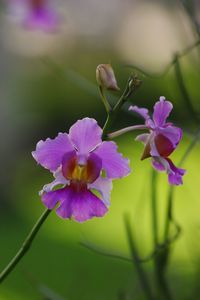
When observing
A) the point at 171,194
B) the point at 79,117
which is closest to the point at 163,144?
the point at 171,194

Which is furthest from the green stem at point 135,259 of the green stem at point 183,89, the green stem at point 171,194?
the green stem at point 183,89

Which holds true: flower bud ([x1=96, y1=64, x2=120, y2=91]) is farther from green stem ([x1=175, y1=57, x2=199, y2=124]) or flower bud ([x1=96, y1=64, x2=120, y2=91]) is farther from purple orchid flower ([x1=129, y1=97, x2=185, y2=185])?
green stem ([x1=175, y1=57, x2=199, y2=124])

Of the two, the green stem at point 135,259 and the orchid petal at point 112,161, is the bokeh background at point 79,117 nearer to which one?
the green stem at point 135,259

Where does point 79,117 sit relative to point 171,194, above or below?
below

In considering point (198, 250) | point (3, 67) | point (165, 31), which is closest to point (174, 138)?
point (198, 250)

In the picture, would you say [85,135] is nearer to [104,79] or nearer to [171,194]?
[104,79]

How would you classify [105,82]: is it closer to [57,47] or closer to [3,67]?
[3,67]
